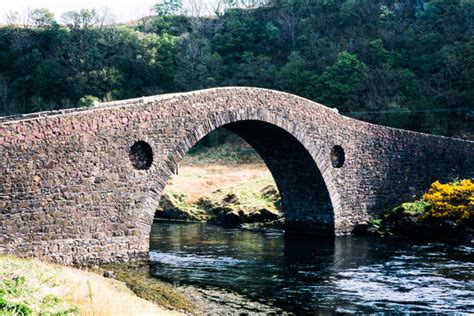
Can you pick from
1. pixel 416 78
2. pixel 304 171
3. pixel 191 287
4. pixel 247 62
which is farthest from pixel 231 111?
pixel 247 62

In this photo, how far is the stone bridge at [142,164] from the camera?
18109 mm

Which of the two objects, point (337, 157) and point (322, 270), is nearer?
point (322, 270)

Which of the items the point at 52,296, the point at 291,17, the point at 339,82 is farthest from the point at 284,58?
the point at 52,296

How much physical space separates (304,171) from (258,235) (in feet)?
13.1

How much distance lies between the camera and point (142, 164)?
21016 millimetres

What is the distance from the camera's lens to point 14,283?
11180 millimetres

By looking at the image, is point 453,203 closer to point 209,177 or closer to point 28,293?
point 209,177

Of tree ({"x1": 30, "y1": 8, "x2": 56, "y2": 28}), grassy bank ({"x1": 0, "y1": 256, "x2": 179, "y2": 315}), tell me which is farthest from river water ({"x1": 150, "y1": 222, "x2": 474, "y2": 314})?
tree ({"x1": 30, "y1": 8, "x2": 56, "y2": 28})

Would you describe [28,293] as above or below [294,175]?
below

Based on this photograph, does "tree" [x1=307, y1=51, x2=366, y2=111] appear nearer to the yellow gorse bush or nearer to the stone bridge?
the stone bridge

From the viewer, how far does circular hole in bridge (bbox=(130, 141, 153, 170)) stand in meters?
20.8

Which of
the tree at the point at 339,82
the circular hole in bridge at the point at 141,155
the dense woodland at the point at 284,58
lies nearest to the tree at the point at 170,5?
the dense woodland at the point at 284,58

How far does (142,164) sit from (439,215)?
14.2 metres

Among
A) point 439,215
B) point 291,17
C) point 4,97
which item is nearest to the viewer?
point 439,215
